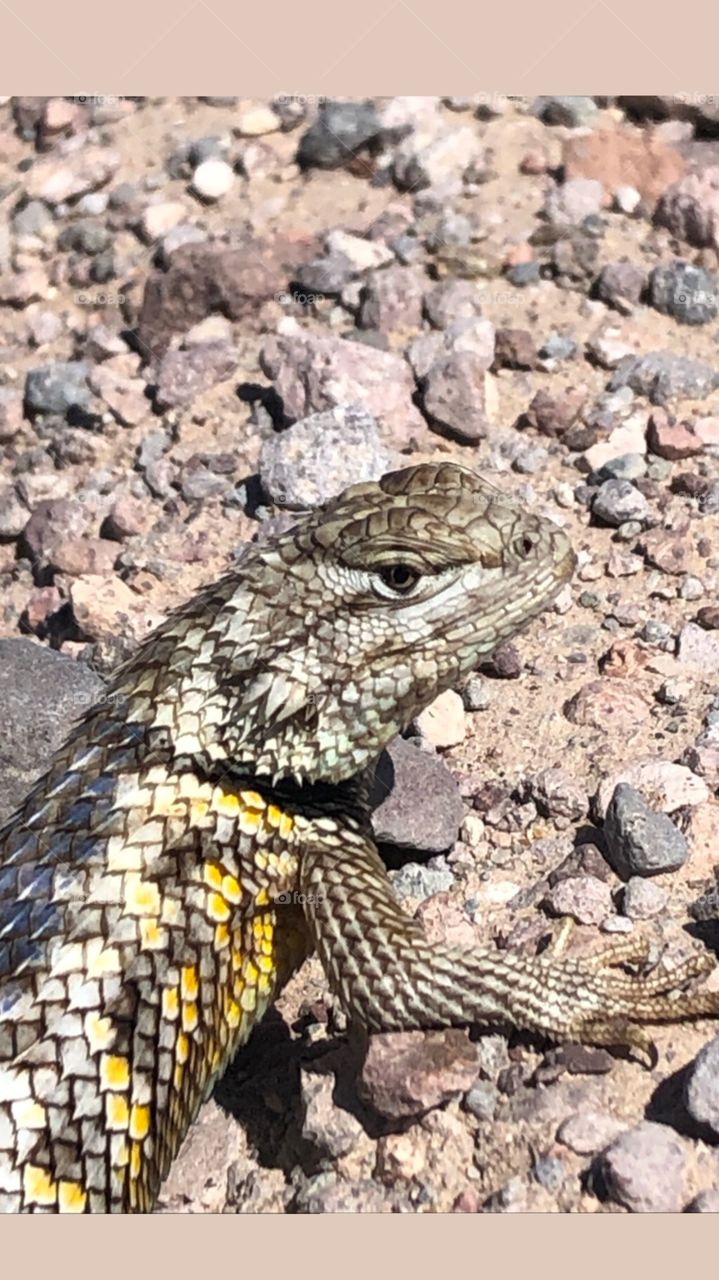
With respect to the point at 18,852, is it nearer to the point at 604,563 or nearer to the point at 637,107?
the point at 604,563

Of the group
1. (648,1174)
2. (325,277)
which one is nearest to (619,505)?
(325,277)

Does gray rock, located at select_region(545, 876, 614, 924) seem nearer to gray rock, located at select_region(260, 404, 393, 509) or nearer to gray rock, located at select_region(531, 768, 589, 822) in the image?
gray rock, located at select_region(531, 768, 589, 822)

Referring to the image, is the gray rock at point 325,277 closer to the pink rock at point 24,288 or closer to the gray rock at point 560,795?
the pink rock at point 24,288

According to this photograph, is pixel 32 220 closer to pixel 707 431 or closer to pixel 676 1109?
pixel 707 431

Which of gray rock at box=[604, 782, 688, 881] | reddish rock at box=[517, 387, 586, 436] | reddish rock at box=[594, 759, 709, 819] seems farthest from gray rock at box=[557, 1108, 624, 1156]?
reddish rock at box=[517, 387, 586, 436]

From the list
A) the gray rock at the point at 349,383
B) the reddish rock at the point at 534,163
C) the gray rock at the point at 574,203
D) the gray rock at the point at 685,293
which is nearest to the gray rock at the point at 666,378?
the gray rock at the point at 685,293

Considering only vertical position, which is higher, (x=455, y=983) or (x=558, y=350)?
(x=558, y=350)

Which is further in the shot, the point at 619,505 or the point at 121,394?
the point at 121,394
